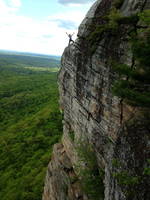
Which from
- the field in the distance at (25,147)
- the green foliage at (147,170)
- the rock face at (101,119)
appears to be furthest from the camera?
the field in the distance at (25,147)

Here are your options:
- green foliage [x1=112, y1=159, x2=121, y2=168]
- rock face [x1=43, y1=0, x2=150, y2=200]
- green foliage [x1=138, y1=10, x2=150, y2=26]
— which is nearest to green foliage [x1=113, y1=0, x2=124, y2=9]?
rock face [x1=43, y1=0, x2=150, y2=200]

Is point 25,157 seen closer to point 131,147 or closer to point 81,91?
point 81,91

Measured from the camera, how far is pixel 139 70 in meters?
11.3

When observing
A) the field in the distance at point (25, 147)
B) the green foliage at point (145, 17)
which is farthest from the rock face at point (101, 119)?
the field in the distance at point (25, 147)

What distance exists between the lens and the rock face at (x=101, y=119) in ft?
37.3

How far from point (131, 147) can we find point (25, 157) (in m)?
54.6

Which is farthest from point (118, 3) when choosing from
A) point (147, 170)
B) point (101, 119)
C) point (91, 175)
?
point (91, 175)

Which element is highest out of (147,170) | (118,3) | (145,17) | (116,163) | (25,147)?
(118,3)

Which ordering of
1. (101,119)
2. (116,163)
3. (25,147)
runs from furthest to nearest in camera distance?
(25,147) → (101,119) → (116,163)

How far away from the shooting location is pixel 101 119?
53.3 ft

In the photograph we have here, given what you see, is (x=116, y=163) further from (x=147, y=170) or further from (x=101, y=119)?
(x=101, y=119)

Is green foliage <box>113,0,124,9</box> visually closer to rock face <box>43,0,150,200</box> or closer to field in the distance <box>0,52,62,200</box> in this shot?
rock face <box>43,0,150,200</box>

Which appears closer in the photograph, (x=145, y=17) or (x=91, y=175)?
(x=145, y=17)

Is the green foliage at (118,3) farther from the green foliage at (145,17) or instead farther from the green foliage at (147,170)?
the green foliage at (147,170)
